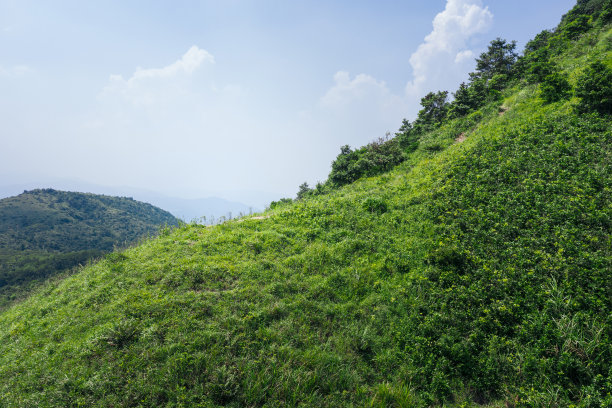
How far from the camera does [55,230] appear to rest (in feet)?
502

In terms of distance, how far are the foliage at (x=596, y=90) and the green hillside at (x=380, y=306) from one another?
9cm

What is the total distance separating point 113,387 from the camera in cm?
604

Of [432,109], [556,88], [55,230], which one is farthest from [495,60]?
[55,230]

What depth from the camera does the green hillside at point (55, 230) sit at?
325ft

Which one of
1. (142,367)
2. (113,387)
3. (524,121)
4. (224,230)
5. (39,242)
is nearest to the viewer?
Answer: (113,387)

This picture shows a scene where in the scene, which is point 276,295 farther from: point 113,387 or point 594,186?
point 594,186

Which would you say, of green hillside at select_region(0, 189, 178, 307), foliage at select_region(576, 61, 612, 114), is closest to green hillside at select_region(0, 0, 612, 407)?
foliage at select_region(576, 61, 612, 114)

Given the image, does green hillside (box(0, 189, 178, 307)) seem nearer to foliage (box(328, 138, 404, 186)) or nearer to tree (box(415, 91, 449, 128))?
foliage (box(328, 138, 404, 186))

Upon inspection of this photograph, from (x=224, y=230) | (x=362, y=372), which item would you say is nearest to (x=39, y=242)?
(x=224, y=230)

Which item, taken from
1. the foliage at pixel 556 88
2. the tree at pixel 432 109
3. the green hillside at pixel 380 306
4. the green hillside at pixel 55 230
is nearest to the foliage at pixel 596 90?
the green hillside at pixel 380 306

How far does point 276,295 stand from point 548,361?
287 inches

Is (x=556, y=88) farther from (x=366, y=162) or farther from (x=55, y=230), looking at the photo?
Answer: (x=55, y=230)

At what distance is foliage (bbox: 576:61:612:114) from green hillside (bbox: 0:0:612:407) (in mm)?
92

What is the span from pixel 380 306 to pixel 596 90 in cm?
1575
